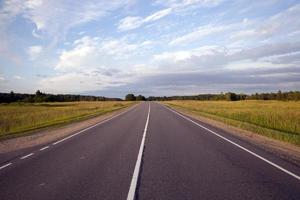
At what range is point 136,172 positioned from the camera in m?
8.70

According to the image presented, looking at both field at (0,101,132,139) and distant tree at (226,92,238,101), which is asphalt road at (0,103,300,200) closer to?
field at (0,101,132,139)

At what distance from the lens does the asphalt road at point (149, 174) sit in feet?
22.2

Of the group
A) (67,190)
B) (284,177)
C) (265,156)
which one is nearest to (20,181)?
(67,190)

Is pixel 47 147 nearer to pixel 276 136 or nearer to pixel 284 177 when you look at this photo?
pixel 284 177

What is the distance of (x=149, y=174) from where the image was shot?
846 cm

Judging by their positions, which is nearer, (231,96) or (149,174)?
(149,174)

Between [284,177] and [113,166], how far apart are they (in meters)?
4.05

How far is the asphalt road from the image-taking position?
22.2 ft

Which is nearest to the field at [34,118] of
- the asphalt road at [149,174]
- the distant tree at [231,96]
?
the asphalt road at [149,174]

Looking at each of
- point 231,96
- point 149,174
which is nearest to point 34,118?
point 149,174

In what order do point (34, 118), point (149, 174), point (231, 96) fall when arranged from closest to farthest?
point (149, 174)
point (34, 118)
point (231, 96)

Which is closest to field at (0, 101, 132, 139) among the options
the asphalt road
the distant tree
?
the asphalt road

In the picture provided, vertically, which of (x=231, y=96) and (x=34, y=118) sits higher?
(x=231, y=96)

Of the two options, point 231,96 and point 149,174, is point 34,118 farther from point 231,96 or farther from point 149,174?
point 231,96
